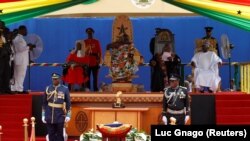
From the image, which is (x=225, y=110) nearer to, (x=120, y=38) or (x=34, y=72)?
(x=120, y=38)

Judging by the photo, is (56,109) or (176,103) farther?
(56,109)

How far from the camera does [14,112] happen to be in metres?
15.9

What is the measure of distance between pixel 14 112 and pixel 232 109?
4.68 m

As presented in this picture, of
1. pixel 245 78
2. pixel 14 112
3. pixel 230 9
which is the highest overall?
pixel 230 9

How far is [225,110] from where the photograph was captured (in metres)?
15.8

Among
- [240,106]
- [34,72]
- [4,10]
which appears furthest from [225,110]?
[34,72]

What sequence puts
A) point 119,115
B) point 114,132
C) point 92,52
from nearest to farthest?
point 114,132
point 119,115
point 92,52

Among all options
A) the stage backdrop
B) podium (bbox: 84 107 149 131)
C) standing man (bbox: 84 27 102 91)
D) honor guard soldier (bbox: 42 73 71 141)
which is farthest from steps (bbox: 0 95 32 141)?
the stage backdrop

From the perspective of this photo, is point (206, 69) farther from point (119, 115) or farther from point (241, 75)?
point (119, 115)

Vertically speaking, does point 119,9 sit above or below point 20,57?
above

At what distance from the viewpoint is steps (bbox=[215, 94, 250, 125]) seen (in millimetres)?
15680

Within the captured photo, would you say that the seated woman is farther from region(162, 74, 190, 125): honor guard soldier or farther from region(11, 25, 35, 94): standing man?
region(162, 74, 190, 125): honor guard soldier

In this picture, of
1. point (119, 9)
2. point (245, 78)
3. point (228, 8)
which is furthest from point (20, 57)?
point (245, 78)

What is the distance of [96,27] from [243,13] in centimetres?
754
